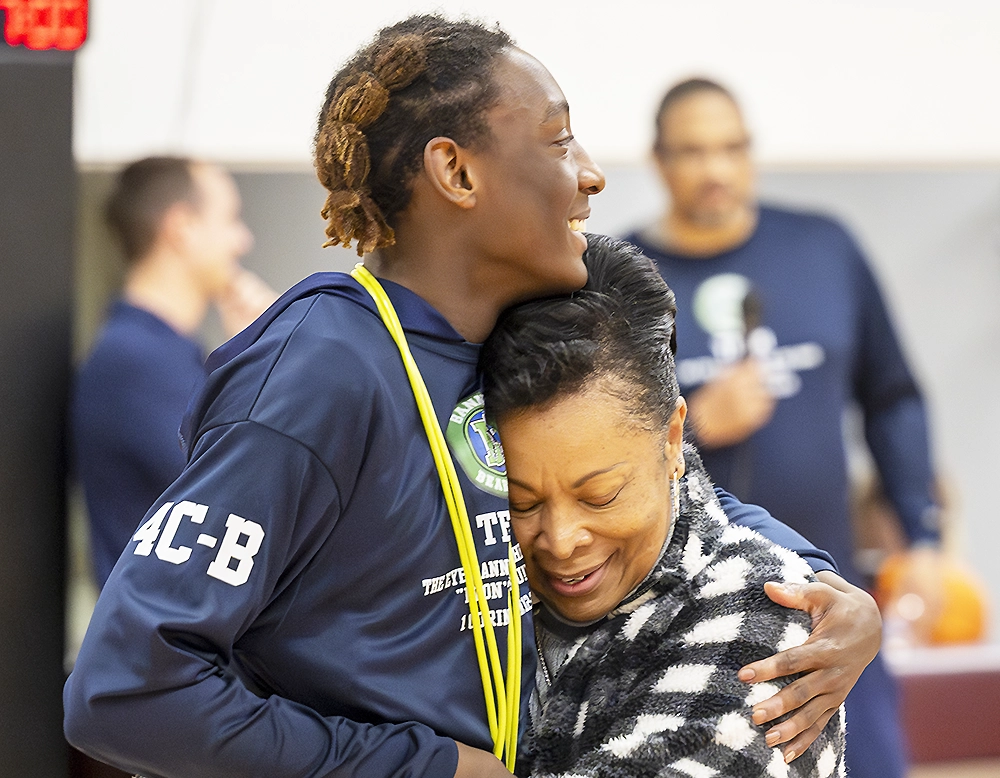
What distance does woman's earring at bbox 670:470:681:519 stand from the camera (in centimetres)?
148

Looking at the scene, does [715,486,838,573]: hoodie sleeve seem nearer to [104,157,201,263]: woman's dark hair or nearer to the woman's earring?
the woman's earring

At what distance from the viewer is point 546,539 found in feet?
4.47

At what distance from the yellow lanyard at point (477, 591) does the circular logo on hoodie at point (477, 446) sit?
0.07ft

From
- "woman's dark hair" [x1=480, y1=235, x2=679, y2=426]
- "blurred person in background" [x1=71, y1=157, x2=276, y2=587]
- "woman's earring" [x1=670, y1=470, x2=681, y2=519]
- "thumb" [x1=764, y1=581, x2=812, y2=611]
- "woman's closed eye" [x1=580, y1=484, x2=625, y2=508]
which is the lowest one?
"blurred person in background" [x1=71, y1=157, x2=276, y2=587]

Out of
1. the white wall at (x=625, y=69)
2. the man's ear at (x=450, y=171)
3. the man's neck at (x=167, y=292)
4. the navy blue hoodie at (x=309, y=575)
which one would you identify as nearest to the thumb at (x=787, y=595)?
the navy blue hoodie at (x=309, y=575)

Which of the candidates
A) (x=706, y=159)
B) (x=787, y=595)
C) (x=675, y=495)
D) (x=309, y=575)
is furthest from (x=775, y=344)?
(x=309, y=575)

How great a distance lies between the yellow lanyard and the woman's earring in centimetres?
24

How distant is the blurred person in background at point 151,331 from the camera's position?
7.89 ft

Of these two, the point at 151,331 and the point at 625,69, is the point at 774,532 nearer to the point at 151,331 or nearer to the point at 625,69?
the point at 151,331

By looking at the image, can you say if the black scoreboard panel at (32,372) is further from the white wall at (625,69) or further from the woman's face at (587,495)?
the white wall at (625,69)

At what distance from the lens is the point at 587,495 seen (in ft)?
4.44

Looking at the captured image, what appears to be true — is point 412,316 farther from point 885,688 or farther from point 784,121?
point 784,121

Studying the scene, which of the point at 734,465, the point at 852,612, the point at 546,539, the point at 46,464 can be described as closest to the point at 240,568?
the point at 546,539

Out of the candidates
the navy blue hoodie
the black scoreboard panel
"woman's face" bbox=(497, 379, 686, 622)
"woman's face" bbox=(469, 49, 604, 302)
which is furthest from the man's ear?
the black scoreboard panel
